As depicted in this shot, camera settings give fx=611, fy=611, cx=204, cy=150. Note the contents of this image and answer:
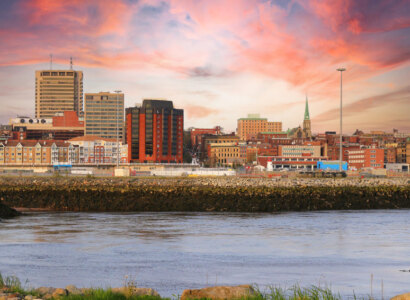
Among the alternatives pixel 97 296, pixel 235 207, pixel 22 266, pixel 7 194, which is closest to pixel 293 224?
pixel 235 207

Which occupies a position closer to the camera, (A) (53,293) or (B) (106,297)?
(B) (106,297)

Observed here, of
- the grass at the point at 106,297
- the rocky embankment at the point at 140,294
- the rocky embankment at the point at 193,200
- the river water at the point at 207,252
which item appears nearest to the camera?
the grass at the point at 106,297

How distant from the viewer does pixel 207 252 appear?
78.9 ft

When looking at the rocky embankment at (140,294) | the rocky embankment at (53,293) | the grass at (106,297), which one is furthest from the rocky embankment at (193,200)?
the grass at (106,297)

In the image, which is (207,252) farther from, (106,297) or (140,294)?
(106,297)

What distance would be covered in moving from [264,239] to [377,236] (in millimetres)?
5717

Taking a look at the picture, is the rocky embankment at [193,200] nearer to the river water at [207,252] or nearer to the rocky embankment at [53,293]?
the river water at [207,252]

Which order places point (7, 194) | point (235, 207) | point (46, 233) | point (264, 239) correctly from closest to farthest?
point (264, 239) → point (46, 233) → point (235, 207) → point (7, 194)

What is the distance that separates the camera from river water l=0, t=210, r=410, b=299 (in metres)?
18.4

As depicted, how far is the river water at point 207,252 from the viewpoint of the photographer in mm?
18391

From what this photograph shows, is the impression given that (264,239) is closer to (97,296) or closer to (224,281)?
(224,281)

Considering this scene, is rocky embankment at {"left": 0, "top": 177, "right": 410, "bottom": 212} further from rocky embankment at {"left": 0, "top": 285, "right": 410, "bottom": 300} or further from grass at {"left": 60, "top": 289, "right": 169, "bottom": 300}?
grass at {"left": 60, "top": 289, "right": 169, "bottom": 300}

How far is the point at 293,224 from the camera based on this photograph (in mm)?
35438

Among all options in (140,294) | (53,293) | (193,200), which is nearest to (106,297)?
(140,294)
